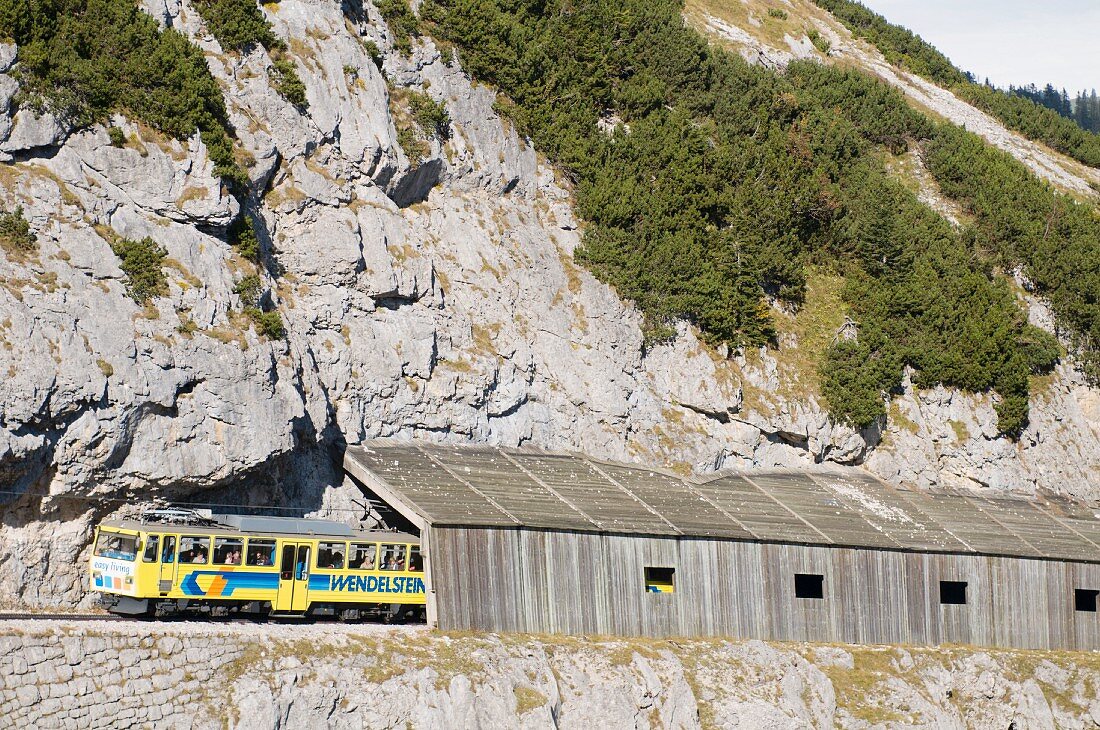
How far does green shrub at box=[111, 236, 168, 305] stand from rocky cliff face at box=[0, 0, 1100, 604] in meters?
0.39

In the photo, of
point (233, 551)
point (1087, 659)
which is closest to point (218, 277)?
point (233, 551)

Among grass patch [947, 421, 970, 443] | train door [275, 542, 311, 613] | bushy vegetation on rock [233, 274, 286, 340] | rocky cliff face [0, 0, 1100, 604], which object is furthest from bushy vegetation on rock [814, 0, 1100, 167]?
train door [275, 542, 311, 613]

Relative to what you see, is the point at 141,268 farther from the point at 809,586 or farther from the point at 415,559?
the point at 809,586

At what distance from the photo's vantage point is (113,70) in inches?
1756

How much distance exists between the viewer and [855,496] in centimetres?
5159

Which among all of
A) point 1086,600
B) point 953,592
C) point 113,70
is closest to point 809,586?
point 953,592

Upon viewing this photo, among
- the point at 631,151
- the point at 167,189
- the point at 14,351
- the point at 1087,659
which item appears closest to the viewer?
the point at 14,351

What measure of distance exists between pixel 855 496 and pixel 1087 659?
1119 centimetres

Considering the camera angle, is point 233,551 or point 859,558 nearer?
point 233,551

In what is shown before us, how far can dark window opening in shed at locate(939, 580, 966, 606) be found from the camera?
48.3 metres

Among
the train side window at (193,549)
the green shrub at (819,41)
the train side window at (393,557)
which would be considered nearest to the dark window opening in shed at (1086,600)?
the train side window at (393,557)

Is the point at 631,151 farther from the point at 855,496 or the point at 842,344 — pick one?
the point at 855,496

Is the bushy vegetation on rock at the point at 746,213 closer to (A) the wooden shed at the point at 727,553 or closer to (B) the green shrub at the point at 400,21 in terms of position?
(B) the green shrub at the point at 400,21

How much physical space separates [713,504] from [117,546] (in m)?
22.7
